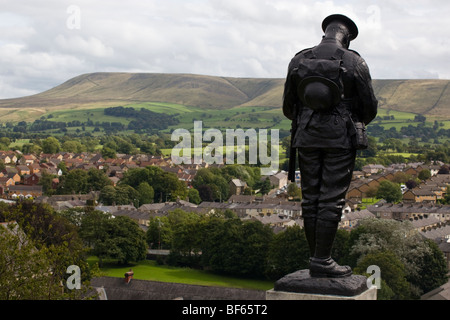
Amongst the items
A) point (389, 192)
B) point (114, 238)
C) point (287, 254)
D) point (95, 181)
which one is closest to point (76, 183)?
point (95, 181)

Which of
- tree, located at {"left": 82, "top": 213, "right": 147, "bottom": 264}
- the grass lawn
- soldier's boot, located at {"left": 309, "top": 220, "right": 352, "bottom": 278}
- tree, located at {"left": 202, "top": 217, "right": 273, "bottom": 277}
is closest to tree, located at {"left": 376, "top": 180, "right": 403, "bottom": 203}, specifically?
tree, located at {"left": 202, "top": 217, "right": 273, "bottom": 277}

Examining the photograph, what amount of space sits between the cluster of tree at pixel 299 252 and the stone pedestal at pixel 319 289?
1655 inches

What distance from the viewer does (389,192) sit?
134250 millimetres

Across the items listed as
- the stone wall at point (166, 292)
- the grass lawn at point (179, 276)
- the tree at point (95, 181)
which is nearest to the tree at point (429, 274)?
the grass lawn at point (179, 276)

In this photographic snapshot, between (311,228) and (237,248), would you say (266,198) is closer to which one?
(237,248)

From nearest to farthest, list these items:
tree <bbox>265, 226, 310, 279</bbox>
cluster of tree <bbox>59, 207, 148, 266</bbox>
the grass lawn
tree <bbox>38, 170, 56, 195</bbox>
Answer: tree <bbox>265, 226, 310, 279</bbox> < the grass lawn < cluster of tree <bbox>59, 207, 148, 266</bbox> < tree <bbox>38, 170, 56, 195</bbox>

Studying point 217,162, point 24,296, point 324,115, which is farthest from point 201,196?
point 324,115

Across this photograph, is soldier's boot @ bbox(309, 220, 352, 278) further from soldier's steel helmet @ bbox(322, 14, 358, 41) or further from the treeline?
the treeline

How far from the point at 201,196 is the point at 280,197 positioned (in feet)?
48.3

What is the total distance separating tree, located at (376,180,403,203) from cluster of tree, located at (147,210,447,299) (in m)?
63.3

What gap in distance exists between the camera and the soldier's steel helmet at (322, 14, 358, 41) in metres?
11.3

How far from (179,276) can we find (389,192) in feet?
243
